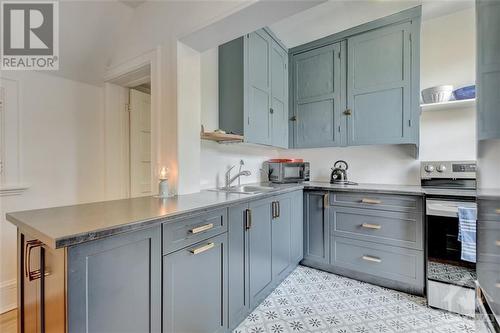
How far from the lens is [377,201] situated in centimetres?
217

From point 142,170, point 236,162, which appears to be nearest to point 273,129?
point 236,162

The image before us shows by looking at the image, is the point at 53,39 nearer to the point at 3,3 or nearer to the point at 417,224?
the point at 3,3

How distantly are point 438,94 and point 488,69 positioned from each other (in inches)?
74.8

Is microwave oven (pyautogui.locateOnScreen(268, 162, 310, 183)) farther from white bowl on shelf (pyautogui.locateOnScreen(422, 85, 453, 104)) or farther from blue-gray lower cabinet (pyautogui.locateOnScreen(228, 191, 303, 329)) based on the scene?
white bowl on shelf (pyautogui.locateOnScreen(422, 85, 453, 104))

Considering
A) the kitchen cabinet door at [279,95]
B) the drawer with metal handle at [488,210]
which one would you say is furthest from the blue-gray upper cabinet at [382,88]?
the drawer with metal handle at [488,210]

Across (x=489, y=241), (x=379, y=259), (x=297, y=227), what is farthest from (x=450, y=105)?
(x=489, y=241)

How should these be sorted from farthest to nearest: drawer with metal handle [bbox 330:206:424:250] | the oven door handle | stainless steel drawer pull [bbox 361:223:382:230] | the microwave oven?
the microwave oven
stainless steel drawer pull [bbox 361:223:382:230]
drawer with metal handle [bbox 330:206:424:250]
the oven door handle

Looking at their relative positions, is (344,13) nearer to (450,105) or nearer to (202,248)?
(450,105)

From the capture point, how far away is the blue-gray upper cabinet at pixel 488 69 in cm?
63

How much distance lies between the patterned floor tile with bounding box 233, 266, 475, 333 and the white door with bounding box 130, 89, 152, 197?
1.66 m

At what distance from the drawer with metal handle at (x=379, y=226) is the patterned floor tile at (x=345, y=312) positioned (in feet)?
1.51

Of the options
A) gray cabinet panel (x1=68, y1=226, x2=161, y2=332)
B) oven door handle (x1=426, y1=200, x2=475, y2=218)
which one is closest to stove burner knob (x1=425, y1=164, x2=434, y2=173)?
oven door handle (x1=426, y1=200, x2=475, y2=218)

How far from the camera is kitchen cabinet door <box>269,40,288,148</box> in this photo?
8.64ft

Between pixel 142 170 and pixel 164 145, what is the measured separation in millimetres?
922
